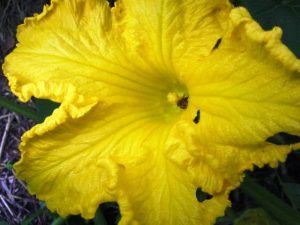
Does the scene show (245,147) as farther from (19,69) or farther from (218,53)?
(19,69)

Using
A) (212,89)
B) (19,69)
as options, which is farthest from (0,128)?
(212,89)

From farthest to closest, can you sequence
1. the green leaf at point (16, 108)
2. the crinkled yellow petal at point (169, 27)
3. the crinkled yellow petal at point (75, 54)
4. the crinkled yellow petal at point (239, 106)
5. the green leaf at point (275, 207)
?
the green leaf at point (16, 108) → the green leaf at point (275, 207) → the crinkled yellow petal at point (75, 54) → the crinkled yellow petal at point (169, 27) → the crinkled yellow petal at point (239, 106)

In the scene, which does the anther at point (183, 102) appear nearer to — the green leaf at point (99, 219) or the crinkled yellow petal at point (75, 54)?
the crinkled yellow petal at point (75, 54)

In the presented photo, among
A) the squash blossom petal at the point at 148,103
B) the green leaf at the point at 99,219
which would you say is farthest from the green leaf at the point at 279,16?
the green leaf at the point at 99,219

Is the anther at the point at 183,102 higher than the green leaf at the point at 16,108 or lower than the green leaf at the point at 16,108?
lower

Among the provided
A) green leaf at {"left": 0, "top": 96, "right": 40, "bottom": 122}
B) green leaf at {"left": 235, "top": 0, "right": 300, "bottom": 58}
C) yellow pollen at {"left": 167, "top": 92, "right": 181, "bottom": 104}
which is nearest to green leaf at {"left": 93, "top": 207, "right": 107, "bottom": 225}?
green leaf at {"left": 0, "top": 96, "right": 40, "bottom": 122}

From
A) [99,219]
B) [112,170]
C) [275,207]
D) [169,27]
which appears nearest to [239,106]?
[169,27]
